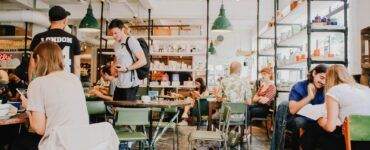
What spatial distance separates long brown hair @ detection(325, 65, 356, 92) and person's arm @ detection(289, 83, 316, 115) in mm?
799

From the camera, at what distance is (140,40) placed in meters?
4.86

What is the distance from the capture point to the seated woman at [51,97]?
2.34m

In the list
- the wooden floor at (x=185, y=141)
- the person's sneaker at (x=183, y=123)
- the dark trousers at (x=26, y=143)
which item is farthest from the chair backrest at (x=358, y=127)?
the person's sneaker at (x=183, y=123)

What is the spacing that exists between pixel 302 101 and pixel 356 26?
2252 mm

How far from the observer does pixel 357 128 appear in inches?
109

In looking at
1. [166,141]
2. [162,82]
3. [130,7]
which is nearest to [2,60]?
[130,7]

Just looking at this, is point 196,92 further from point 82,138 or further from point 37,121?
point 82,138

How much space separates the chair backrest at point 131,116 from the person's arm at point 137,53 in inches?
35.9

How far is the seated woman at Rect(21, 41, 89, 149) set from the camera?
2344 millimetres

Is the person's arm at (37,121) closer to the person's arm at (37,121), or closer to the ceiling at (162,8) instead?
the person's arm at (37,121)

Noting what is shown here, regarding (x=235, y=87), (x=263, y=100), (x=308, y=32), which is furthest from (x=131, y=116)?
(x=263, y=100)

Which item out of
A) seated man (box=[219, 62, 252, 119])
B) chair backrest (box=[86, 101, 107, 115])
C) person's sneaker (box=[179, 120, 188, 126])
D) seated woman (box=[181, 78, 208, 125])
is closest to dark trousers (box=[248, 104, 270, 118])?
seated man (box=[219, 62, 252, 119])

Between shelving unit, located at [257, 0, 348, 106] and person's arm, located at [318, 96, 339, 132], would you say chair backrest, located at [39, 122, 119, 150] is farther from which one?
shelving unit, located at [257, 0, 348, 106]

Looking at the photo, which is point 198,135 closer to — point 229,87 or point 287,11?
→ point 229,87
